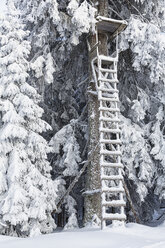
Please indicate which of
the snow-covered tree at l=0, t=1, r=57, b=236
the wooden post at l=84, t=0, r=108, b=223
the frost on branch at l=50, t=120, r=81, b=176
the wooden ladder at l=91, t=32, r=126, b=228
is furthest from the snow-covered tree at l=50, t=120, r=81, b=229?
the snow-covered tree at l=0, t=1, r=57, b=236

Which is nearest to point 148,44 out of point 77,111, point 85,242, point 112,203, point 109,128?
point 109,128

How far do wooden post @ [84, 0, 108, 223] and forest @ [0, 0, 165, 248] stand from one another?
30mm

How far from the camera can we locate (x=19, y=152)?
7.80m

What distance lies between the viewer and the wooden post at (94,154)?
341 inches

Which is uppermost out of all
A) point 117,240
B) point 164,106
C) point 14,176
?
point 164,106

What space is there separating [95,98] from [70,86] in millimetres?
2370

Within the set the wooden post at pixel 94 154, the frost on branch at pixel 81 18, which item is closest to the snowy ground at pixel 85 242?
the wooden post at pixel 94 154

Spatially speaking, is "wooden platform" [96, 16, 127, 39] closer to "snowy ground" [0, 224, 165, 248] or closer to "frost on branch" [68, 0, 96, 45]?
"frost on branch" [68, 0, 96, 45]

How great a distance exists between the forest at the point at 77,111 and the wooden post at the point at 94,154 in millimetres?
30

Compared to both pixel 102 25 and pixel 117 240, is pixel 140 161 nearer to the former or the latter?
pixel 102 25

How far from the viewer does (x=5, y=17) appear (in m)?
8.52

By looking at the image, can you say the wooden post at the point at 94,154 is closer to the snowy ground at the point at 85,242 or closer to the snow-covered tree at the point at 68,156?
the snow-covered tree at the point at 68,156

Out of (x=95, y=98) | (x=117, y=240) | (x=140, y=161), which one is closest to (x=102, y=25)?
(x=95, y=98)

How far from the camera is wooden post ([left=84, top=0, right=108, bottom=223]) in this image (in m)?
8.67
